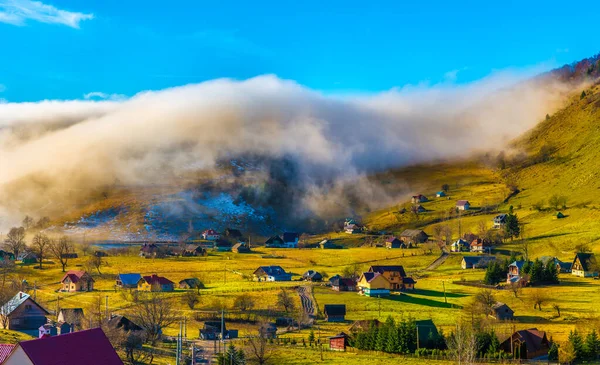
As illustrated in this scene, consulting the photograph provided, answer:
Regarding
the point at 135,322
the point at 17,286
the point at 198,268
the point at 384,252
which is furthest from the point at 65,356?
the point at 384,252

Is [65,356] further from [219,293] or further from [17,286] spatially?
[17,286]

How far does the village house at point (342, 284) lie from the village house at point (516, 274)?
26556mm

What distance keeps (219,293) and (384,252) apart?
197ft

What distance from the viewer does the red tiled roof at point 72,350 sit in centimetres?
4197

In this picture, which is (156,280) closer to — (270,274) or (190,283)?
(190,283)

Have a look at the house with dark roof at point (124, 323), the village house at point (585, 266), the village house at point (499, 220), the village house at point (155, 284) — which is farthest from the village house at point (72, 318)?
the village house at point (499, 220)

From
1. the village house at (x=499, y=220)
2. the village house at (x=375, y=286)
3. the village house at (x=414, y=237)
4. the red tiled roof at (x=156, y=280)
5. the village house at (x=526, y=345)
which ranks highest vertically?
the village house at (x=499, y=220)

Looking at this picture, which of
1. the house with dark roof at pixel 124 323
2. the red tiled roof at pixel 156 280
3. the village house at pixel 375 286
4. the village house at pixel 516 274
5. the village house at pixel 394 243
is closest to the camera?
the house with dark roof at pixel 124 323

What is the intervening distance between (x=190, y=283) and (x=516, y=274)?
56552 millimetres

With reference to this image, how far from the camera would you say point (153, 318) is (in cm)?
7519

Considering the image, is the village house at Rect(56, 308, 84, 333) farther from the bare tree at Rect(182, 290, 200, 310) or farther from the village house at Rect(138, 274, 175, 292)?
the village house at Rect(138, 274, 175, 292)

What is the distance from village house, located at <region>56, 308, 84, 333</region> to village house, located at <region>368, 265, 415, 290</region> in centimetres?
5065

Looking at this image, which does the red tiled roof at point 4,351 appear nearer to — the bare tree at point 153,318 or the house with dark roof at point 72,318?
the bare tree at point 153,318

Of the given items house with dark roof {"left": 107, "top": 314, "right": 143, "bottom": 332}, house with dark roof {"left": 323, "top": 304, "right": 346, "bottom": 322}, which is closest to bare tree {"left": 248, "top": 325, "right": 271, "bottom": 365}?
house with dark roof {"left": 107, "top": 314, "right": 143, "bottom": 332}
